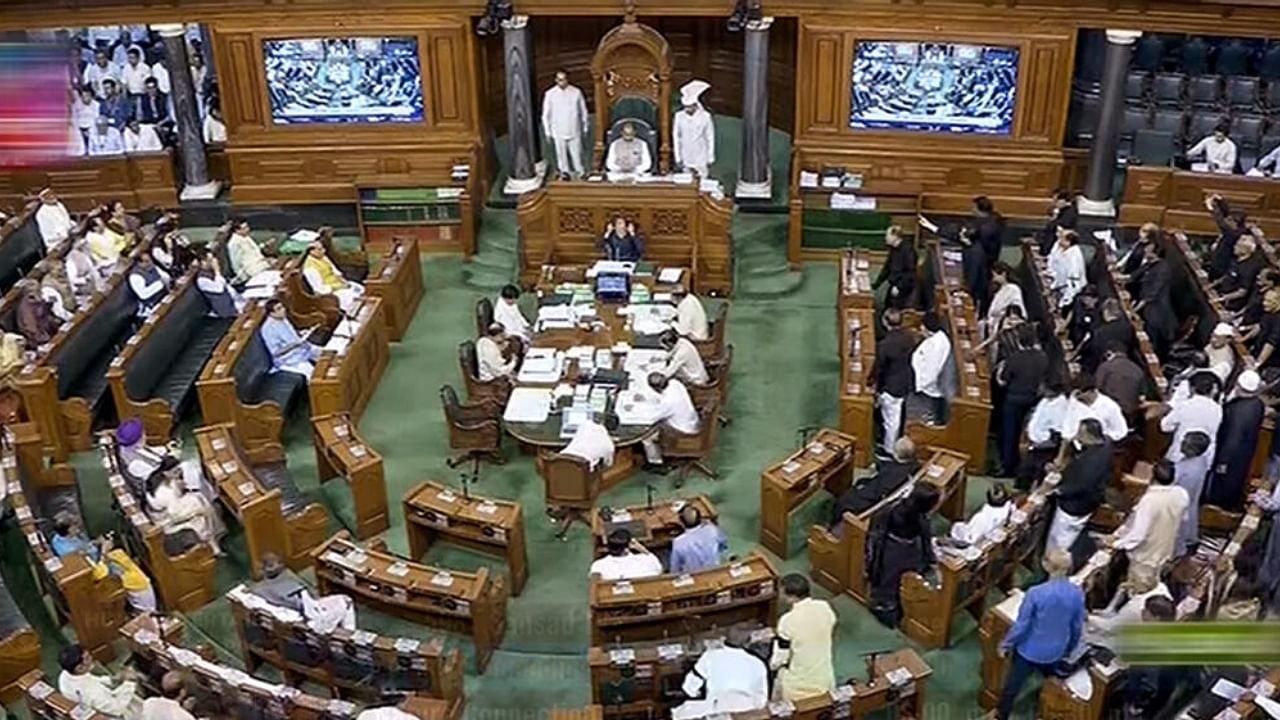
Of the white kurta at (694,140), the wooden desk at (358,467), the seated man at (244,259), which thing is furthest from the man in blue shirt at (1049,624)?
the seated man at (244,259)

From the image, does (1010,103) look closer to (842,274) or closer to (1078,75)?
(1078,75)

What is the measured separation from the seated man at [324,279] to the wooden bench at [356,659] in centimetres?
521

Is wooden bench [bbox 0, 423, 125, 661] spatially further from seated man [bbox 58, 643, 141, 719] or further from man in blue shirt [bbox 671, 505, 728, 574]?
man in blue shirt [bbox 671, 505, 728, 574]

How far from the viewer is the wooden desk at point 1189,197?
54.3 feet

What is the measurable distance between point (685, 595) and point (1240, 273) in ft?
23.0

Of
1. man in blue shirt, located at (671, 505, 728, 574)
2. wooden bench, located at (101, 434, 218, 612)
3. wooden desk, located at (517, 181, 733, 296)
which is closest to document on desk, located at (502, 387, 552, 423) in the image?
man in blue shirt, located at (671, 505, 728, 574)

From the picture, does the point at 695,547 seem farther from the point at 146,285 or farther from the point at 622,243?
the point at 146,285

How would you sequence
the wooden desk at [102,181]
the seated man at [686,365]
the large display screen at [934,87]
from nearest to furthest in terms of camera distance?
1. the seated man at [686,365]
2. the large display screen at [934,87]
3. the wooden desk at [102,181]

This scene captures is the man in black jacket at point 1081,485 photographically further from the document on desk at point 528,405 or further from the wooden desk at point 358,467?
the wooden desk at point 358,467

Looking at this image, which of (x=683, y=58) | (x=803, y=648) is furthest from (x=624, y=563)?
(x=683, y=58)

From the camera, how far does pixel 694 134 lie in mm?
17109

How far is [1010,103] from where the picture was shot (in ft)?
55.4

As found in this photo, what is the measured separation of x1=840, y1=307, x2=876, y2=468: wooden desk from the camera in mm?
12938

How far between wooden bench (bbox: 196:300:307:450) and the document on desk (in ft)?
7.11
